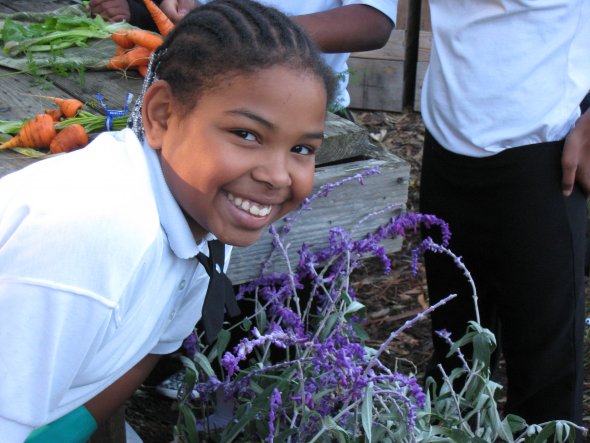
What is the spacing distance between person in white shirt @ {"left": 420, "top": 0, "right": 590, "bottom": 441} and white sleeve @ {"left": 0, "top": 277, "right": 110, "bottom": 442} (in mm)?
1186

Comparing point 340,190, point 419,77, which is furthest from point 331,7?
point 419,77

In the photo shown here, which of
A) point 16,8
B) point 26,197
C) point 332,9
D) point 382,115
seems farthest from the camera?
point 382,115

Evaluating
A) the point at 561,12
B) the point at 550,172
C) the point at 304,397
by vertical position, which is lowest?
the point at 304,397

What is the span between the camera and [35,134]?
2.19 m

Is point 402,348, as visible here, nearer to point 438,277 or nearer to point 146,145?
point 438,277

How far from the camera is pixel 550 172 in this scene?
2.25 m

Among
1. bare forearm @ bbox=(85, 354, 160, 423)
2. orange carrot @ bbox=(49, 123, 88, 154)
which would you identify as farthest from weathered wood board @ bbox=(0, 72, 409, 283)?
bare forearm @ bbox=(85, 354, 160, 423)

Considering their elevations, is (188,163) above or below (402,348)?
above

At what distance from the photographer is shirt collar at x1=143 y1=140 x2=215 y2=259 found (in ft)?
5.46

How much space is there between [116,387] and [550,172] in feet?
3.89

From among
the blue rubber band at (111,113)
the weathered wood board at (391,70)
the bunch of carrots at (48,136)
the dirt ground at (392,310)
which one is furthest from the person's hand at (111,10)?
the weathered wood board at (391,70)

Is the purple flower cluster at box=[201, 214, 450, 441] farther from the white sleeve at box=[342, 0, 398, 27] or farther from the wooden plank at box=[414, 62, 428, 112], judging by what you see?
the wooden plank at box=[414, 62, 428, 112]

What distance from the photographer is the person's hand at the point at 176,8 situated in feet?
9.37

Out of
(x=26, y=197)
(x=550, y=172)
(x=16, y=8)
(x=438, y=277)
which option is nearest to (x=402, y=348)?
(x=438, y=277)
